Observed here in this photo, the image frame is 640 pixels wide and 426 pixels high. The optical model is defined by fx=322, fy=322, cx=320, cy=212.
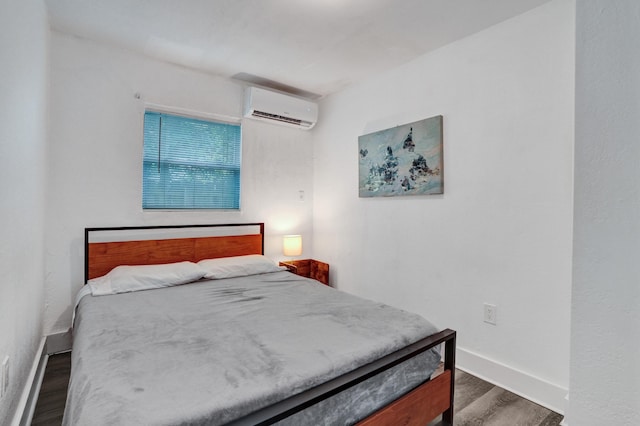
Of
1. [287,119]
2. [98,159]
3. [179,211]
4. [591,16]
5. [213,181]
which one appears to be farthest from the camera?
[287,119]

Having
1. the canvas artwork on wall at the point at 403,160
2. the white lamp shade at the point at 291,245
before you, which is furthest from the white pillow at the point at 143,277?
→ the canvas artwork on wall at the point at 403,160

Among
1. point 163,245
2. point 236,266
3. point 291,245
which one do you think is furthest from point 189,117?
point 291,245

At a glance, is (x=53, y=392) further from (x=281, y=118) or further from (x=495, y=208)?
(x=495, y=208)

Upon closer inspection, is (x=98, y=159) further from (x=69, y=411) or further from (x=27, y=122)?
(x=69, y=411)

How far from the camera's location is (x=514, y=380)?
2.11m

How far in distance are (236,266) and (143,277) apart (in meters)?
0.72

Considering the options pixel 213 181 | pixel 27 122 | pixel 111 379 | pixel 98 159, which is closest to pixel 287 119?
pixel 213 181

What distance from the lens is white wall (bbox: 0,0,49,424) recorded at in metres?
1.32

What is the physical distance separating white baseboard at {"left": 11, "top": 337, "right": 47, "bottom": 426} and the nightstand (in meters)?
2.02

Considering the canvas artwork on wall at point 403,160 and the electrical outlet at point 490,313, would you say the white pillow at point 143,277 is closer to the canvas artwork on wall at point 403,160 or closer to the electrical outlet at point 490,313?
the canvas artwork on wall at point 403,160

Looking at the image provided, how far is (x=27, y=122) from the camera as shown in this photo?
1.68 meters

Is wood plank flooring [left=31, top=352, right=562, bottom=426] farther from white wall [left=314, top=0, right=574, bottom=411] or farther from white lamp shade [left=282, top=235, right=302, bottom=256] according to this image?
white lamp shade [left=282, top=235, right=302, bottom=256]

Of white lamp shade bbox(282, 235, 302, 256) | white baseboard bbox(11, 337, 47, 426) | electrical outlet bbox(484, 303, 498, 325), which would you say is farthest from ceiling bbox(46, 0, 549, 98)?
white baseboard bbox(11, 337, 47, 426)

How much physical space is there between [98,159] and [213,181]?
961 millimetres
